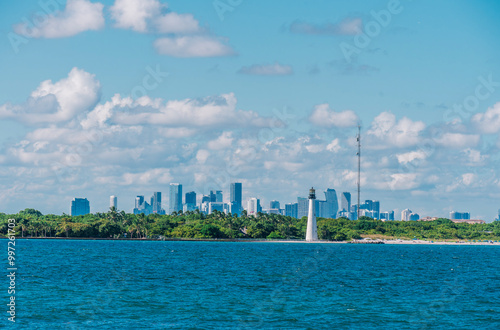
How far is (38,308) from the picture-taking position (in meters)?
64.4

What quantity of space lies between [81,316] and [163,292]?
18867 mm

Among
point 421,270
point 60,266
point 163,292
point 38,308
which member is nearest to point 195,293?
point 163,292

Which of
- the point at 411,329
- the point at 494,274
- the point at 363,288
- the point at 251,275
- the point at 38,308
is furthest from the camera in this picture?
the point at 494,274

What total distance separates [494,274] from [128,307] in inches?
2985

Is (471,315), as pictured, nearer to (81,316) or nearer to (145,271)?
(81,316)

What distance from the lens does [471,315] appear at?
64875 millimetres

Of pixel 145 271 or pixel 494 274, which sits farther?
pixel 494 274

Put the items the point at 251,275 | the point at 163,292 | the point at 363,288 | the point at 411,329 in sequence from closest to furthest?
the point at 411,329, the point at 163,292, the point at 363,288, the point at 251,275

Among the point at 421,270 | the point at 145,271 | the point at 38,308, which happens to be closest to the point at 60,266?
the point at 145,271

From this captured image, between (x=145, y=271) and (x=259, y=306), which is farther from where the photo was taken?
(x=145, y=271)

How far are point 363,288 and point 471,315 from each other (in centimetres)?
2279

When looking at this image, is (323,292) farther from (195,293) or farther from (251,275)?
(251,275)

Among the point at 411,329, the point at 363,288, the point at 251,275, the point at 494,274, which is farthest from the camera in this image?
the point at 494,274

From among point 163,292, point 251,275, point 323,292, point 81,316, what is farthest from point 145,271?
point 81,316
